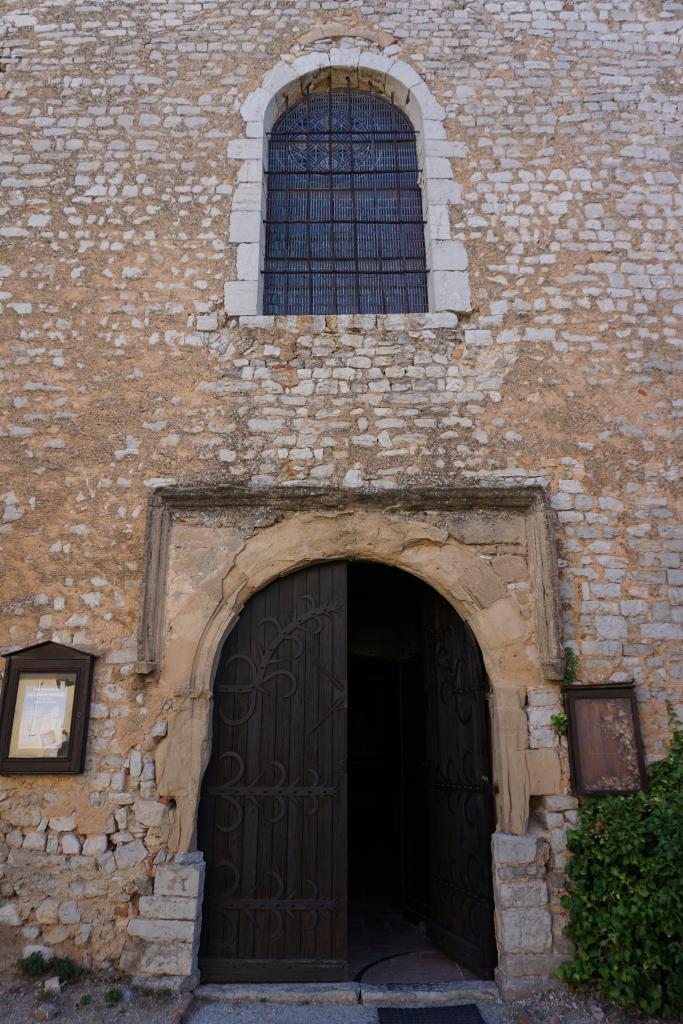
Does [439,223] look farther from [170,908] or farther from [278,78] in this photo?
[170,908]

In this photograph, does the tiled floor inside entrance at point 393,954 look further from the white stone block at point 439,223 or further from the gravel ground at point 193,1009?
the white stone block at point 439,223

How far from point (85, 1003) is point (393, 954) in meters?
1.85

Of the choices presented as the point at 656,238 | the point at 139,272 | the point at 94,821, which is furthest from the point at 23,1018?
the point at 656,238

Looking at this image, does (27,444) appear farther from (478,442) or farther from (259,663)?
(478,442)

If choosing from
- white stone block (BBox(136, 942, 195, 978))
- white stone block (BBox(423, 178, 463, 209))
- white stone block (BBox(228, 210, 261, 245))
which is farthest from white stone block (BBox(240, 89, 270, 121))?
white stone block (BBox(136, 942, 195, 978))

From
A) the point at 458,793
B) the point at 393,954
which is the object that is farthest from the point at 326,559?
the point at 393,954

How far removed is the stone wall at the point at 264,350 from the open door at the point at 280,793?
0.33 metres

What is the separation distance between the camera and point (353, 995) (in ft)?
12.1

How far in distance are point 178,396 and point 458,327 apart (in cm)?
187

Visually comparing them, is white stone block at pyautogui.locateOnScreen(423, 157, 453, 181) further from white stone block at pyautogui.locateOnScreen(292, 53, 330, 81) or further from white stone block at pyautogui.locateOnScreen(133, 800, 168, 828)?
white stone block at pyautogui.locateOnScreen(133, 800, 168, 828)

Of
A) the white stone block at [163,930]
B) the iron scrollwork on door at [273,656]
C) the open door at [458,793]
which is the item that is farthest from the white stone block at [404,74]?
the white stone block at [163,930]

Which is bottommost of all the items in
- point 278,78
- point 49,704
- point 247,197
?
point 49,704

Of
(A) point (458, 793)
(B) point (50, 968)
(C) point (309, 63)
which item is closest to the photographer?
(B) point (50, 968)

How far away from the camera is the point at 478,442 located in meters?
4.49
